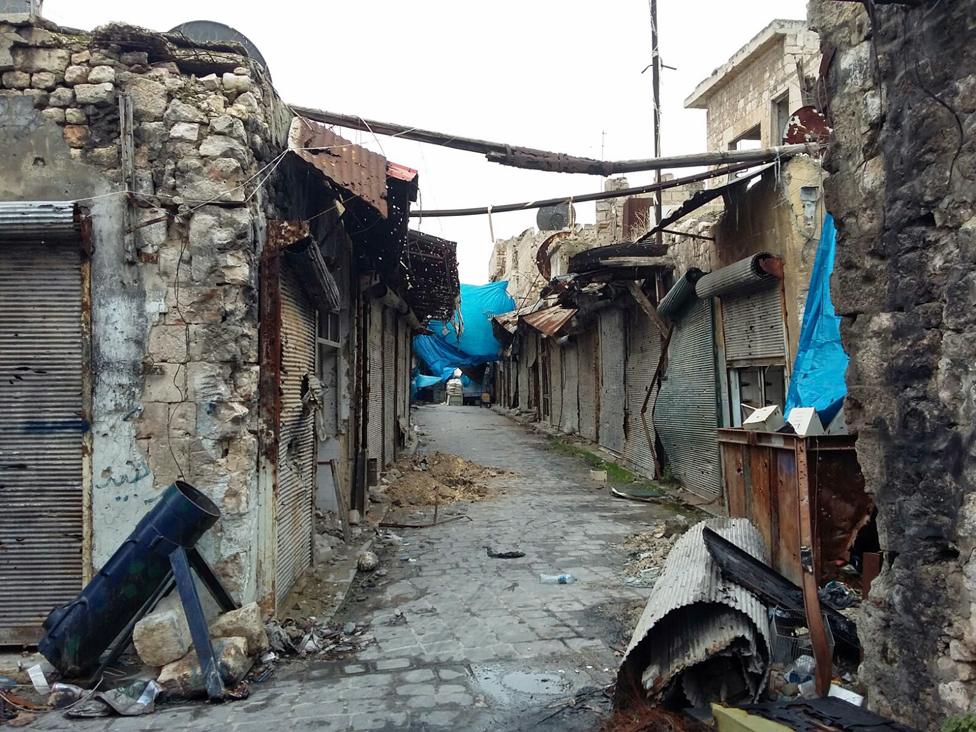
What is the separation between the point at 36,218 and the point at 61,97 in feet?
3.18

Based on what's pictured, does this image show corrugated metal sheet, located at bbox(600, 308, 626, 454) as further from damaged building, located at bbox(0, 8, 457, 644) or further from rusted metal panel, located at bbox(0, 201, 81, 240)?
rusted metal panel, located at bbox(0, 201, 81, 240)

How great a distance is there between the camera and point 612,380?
52.4 ft

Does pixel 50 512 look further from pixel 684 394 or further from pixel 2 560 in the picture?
pixel 684 394

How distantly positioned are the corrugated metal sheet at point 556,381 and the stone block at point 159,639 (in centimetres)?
1828

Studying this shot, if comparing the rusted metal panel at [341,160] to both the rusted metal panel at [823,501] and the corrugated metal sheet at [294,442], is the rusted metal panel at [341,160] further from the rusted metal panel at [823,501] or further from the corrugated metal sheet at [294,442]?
the rusted metal panel at [823,501]

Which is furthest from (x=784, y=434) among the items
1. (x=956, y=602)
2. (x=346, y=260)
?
(x=346, y=260)

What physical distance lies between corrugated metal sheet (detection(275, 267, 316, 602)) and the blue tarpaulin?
732 inches

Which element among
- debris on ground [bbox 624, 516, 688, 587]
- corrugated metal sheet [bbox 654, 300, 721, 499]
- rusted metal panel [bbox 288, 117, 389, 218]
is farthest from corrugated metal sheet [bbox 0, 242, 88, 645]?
corrugated metal sheet [bbox 654, 300, 721, 499]

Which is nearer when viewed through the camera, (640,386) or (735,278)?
(735,278)

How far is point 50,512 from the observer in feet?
16.3

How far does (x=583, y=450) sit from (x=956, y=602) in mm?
14486

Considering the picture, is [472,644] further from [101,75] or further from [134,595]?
[101,75]

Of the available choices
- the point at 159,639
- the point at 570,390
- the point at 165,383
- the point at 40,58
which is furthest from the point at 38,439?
the point at 570,390

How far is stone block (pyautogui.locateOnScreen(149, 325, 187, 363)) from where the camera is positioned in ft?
16.4
